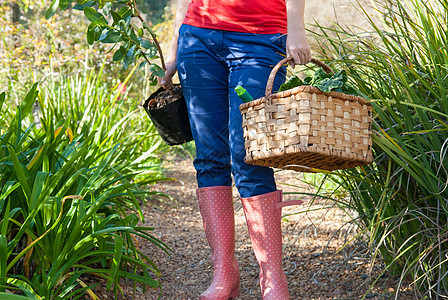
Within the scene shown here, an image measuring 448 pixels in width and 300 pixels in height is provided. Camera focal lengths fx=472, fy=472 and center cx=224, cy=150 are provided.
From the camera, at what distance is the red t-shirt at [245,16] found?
5.91ft

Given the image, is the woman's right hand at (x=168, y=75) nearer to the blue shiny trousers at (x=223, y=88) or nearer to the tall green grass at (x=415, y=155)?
the blue shiny trousers at (x=223, y=88)

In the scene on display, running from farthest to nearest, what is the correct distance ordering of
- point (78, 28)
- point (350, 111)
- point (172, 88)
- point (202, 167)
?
point (78, 28), point (172, 88), point (202, 167), point (350, 111)

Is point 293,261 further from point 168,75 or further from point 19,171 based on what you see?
point 19,171

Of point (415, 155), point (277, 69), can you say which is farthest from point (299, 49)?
point (415, 155)

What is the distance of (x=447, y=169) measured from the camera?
5.04 feet

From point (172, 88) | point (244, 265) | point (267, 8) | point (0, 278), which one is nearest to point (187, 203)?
point (244, 265)

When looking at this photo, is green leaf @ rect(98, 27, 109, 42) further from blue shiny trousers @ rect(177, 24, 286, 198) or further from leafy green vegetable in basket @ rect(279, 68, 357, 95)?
leafy green vegetable in basket @ rect(279, 68, 357, 95)

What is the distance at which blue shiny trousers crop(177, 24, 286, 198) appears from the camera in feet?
5.81

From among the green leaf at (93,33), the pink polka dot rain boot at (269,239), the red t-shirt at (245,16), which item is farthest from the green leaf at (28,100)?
the pink polka dot rain boot at (269,239)

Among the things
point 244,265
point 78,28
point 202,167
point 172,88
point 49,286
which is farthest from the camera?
point 78,28

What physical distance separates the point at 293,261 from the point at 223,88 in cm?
94

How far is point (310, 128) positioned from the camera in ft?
4.52

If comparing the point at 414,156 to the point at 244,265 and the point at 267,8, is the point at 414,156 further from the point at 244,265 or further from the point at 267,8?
the point at 244,265

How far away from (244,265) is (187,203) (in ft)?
4.84
